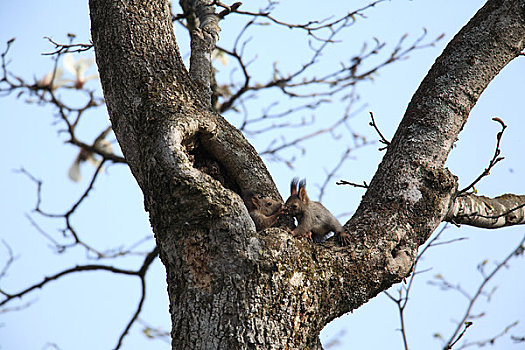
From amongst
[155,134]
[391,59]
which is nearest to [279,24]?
[391,59]

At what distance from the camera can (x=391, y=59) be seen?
19.2ft

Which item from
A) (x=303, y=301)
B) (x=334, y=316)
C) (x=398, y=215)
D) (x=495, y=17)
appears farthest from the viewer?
(x=495, y=17)

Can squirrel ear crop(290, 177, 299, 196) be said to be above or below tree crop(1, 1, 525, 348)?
above

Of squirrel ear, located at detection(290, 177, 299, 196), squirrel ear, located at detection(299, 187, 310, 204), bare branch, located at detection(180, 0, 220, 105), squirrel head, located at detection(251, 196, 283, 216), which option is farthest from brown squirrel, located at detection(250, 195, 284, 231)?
squirrel ear, located at detection(290, 177, 299, 196)

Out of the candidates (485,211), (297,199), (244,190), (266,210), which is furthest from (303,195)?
(485,211)

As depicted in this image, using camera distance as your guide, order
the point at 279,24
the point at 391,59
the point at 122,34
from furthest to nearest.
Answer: the point at 391,59 → the point at 279,24 → the point at 122,34

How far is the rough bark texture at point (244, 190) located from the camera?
1819 mm

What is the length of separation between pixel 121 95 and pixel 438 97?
62.2 inches

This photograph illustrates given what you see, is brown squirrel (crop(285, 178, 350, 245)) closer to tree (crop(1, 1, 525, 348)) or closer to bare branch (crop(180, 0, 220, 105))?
tree (crop(1, 1, 525, 348))

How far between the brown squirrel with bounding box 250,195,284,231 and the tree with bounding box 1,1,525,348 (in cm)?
6

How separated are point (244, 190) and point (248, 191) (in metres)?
0.03

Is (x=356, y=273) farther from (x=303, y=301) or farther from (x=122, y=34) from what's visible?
(x=122, y=34)

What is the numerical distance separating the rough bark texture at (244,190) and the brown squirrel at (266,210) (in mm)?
54

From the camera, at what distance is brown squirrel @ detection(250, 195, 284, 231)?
8.34 feet
